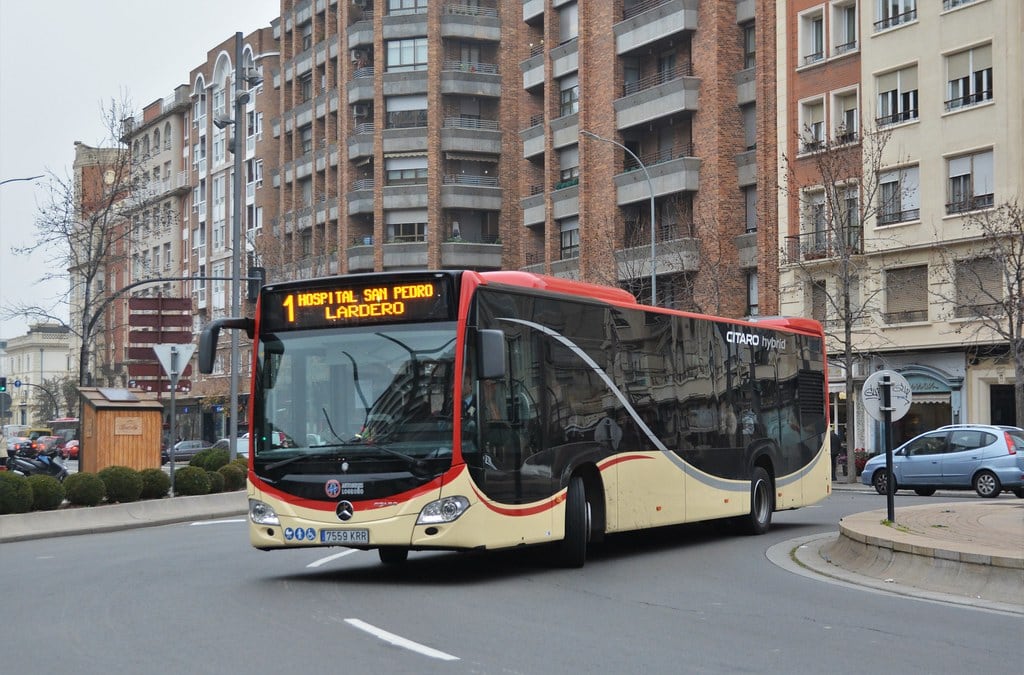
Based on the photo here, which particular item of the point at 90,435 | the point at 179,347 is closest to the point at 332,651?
the point at 179,347

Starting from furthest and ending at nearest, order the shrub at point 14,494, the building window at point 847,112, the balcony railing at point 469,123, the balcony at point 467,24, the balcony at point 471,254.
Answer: the balcony at point 467,24 → the balcony railing at point 469,123 → the balcony at point 471,254 → the building window at point 847,112 → the shrub at point 14,494

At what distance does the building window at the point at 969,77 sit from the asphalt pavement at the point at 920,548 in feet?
71.8

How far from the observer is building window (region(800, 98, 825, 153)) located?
47156 millimetres


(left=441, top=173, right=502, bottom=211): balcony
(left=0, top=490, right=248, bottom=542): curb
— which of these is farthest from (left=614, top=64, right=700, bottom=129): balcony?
(left=0, top=490, right=248, bottom=542): curb

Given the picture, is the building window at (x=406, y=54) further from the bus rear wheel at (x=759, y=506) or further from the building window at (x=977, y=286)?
the bus rear wheel at (x=759, y=506)

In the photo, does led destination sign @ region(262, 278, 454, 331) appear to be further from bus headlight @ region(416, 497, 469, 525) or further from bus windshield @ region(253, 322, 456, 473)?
bus headlight @ region(416, 497, 469, 525)

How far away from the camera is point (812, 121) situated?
158ft

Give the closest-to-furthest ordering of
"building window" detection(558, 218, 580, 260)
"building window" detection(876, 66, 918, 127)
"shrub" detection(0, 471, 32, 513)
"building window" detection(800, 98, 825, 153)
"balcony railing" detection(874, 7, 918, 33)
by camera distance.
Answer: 1. "shrub" detection(0, 471, 32, 513)
2. "building window" detection(876, 66, 918, 127)
3. "balcony railing" detection(874, 7, 918, 33)
4. "building window" detection(800, 98, 825, 153)
5. "building window" detection(558, 218, 580, 260)

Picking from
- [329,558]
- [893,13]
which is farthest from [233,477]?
[893,13]

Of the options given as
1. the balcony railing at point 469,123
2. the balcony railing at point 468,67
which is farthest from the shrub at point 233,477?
the balcony railing at point 468,67

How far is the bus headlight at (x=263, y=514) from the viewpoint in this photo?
13930 millimetres

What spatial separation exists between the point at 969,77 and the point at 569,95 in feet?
77.7

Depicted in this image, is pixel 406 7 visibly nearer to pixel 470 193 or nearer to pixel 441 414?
pixel 470 193

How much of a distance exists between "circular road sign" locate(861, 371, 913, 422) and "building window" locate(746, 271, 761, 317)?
116ft
